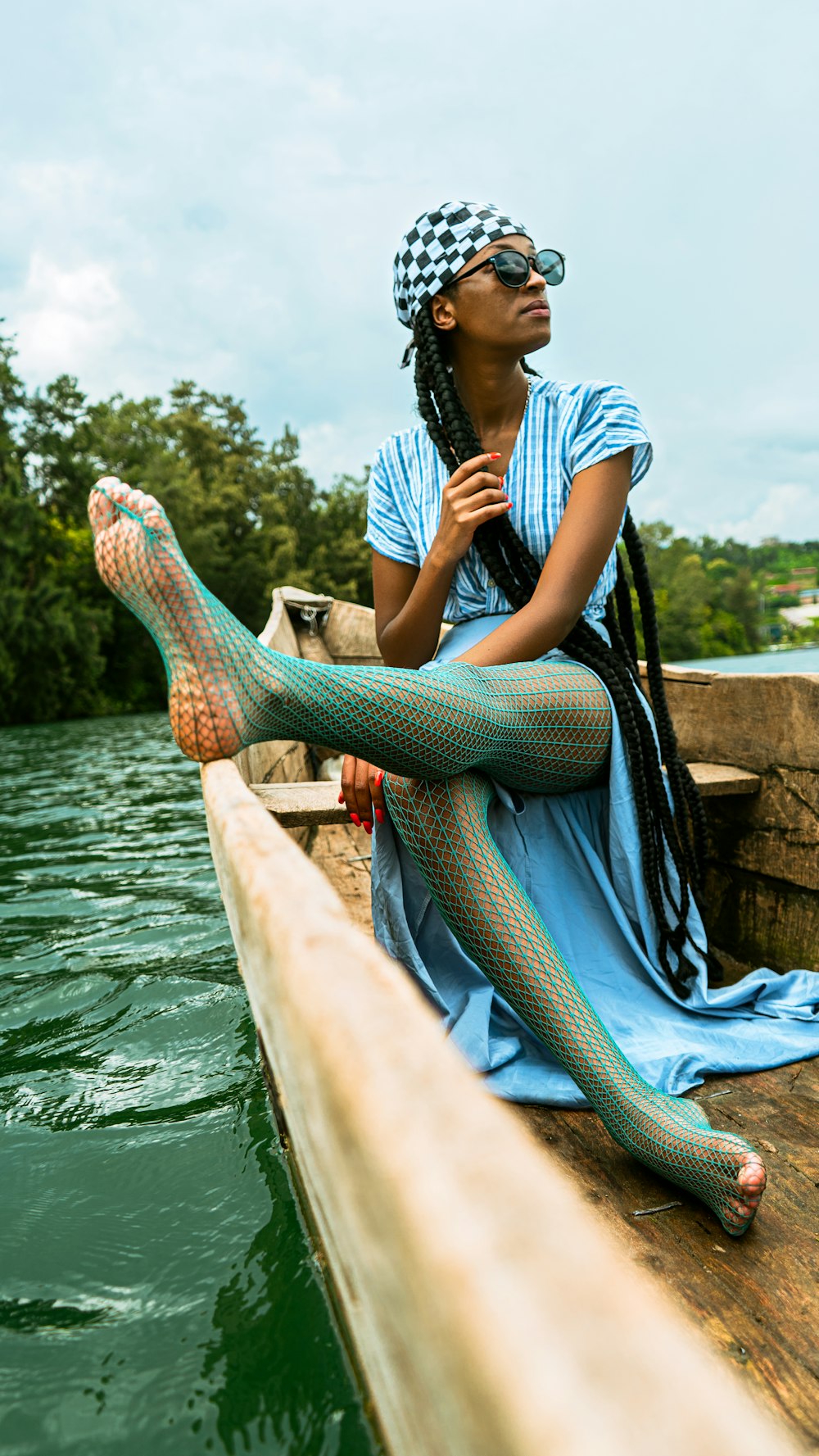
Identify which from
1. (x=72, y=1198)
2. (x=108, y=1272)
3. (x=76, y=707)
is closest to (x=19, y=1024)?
(x=72, y=1198)

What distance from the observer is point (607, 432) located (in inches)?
70.9

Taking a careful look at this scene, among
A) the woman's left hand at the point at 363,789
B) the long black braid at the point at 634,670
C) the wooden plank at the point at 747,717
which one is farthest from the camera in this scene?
the wooden plank at the point at 747,717

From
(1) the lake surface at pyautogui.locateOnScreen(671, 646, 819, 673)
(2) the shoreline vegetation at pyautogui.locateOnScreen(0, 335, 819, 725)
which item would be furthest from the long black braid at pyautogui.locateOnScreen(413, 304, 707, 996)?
(2) the shoreline vegetation at pyautogui.locateOnScreen(0, 335, 819, 725)

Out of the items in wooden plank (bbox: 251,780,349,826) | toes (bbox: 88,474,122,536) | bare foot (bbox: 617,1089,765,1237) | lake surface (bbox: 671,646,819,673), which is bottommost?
bare foot (bbox: 617,1089,765,1237)

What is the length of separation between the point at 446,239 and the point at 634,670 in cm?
89

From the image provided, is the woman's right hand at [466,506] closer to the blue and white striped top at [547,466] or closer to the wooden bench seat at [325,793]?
the blue and white striped top at [547,466]

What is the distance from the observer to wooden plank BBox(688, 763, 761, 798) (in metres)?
2.06

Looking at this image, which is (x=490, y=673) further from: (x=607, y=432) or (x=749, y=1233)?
(x=749, y=1233)

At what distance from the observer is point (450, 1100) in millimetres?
354

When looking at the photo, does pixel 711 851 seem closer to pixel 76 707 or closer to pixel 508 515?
pixel 508 515

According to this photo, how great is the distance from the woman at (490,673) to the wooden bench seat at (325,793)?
0.25 metres

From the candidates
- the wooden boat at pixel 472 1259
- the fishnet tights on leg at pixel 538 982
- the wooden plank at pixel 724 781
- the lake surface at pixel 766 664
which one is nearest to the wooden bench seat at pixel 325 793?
the wooden plank at pixel 724 781

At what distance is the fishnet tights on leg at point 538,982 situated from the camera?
1.20m

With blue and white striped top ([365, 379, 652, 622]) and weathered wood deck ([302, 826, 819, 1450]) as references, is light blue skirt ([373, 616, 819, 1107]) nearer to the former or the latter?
weathered wood deck ([302, 826, 819, 1450])
